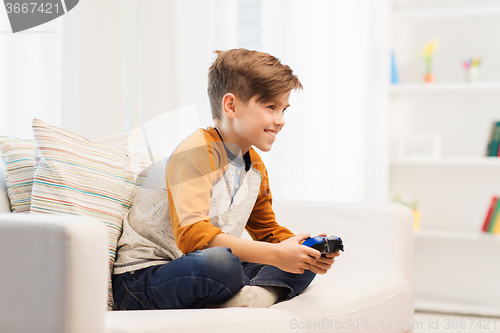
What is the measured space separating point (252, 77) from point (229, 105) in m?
0.08

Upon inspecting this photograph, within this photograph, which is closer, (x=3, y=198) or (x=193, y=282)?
(x=193, y=282)

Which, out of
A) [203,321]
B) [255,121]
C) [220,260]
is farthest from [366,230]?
[203,321]

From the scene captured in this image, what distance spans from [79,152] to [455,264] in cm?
195

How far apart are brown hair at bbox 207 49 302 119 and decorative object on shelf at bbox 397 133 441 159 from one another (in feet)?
4.47

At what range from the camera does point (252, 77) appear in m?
1.04

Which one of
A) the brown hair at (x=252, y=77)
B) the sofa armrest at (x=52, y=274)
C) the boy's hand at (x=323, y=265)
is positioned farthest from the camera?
the brown hair at (x=252, y=77)

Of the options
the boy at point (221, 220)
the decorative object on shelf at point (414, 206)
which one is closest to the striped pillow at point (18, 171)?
the boy at point (221, 220)

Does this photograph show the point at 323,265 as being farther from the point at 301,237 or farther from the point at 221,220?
the point at 221,220

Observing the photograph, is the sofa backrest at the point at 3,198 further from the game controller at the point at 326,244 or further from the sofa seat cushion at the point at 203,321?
the game controller at the point at 326,244

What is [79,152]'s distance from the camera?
3.37 feet

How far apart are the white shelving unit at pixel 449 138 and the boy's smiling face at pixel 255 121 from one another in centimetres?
136

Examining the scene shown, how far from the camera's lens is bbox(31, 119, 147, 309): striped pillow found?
957 mm

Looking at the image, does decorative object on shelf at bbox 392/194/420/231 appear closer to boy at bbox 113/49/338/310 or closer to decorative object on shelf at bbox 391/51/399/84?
decorative object on shelf at bbox 391/51/399/84

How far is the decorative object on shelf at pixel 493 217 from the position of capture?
215cm
